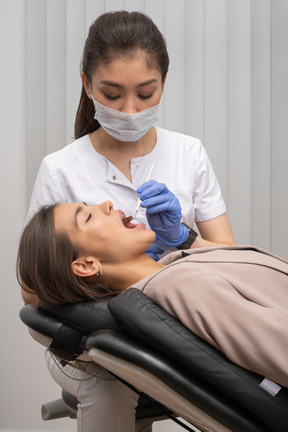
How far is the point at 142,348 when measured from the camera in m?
1.02

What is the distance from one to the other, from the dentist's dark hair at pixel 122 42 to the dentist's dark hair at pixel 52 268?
0.51 meters

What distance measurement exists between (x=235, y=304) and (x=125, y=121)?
0.81 m

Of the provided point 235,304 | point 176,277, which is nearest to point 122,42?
point 176,277

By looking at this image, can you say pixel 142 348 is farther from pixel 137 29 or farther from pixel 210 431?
pixel 137 29

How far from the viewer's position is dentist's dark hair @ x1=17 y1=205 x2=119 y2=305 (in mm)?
1363

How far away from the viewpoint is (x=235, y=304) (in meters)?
1.02

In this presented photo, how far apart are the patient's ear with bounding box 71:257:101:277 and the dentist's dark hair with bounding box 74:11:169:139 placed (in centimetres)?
60

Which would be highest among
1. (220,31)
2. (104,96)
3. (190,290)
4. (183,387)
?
(220,31)

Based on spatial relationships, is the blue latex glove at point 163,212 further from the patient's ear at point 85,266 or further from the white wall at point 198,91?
the white wall at point 198,91

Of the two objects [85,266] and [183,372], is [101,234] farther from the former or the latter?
[183,372]

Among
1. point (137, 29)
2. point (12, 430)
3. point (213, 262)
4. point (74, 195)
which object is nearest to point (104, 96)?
point (137, 29)

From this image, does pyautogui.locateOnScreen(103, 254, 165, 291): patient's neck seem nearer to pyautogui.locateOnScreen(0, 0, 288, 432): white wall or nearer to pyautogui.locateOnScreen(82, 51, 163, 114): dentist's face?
pyautogui.locateOnScreen(82, 51, 163, 114): dentist's face

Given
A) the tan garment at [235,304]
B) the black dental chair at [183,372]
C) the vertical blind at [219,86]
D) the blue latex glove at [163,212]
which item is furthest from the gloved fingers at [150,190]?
the vertical blind at [219,86]

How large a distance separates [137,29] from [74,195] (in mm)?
545
